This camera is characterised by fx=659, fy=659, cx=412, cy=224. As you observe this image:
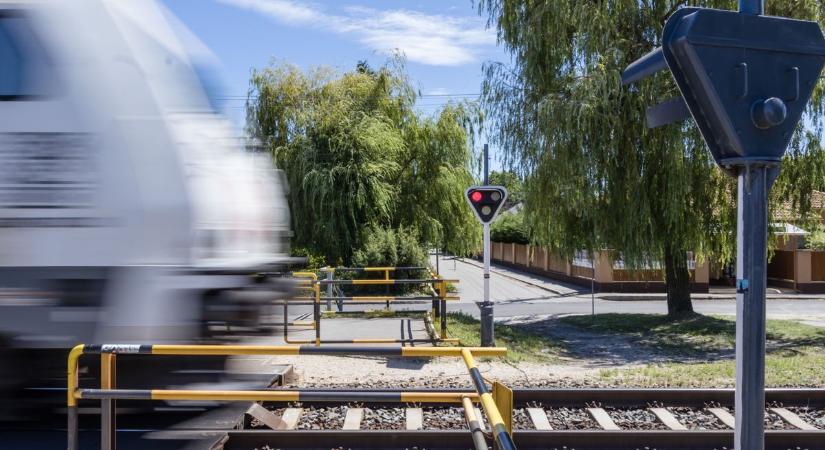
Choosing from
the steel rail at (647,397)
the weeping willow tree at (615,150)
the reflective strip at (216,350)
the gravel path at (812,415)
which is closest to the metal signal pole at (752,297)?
the reflective strip at (216,350)

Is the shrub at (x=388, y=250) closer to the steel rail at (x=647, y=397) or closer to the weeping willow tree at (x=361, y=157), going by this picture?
the weeping willow tree at (x=361, y=157)

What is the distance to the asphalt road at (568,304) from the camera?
20.0m

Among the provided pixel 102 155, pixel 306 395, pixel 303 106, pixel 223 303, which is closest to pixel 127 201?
pixel 102 155

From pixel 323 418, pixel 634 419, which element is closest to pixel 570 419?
pixel 634 419

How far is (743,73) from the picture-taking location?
2.25 m

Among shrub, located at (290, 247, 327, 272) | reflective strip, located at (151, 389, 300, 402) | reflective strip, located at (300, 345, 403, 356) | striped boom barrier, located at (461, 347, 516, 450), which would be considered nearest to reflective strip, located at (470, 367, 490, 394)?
striped boom barrier, located at (461, 347, 516, 450)

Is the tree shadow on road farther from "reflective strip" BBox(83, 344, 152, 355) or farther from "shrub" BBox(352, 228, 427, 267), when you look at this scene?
"reflective strip" BBox(83, 344, 152, 355)

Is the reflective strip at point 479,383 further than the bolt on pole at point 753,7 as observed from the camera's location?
Yes

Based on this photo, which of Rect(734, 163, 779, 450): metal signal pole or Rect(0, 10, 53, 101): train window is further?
Rect(0, 10, 53, 101): train window

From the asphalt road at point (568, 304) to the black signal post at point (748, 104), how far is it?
53.8 ft

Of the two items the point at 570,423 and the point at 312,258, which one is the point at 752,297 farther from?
the point at 312,258

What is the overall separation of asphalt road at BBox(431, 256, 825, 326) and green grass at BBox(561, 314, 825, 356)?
1860mm

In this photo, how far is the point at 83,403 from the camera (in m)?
4.91

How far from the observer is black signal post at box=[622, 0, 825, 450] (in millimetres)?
2238
